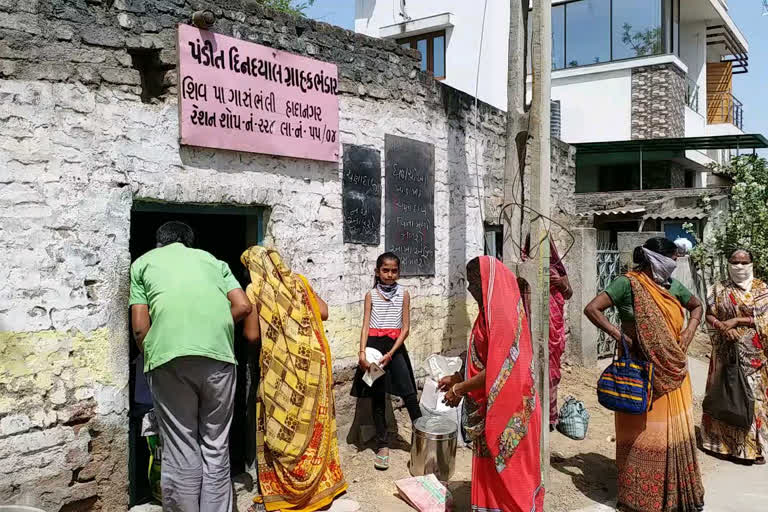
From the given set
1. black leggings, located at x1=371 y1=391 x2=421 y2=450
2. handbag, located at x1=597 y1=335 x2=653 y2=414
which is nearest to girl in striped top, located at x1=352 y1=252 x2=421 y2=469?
black leggings, located at x1=371 y1=391 x2=421 y2=450

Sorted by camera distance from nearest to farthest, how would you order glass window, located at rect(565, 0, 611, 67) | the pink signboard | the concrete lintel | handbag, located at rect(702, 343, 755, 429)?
1. the pink signboard
2. handbag, located at rect(702, 343, 755, 429)
3. glass window, located at rect(565, 0, 611, 67)
4. the concrete lintel

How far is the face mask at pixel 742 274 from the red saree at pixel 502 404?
287 cm

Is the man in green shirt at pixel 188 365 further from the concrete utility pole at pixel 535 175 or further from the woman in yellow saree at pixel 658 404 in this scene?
the woman in yellow saree at pixel 658 404

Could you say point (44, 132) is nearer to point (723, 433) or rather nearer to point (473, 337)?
point (473, 337)

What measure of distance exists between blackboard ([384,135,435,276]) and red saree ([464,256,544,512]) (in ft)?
7.87

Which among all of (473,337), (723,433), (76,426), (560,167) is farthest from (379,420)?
(560,167)

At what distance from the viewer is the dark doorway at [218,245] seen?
4332 mm

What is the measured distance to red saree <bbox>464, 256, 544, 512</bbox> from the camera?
3275mm

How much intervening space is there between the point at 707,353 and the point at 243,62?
9182 mm

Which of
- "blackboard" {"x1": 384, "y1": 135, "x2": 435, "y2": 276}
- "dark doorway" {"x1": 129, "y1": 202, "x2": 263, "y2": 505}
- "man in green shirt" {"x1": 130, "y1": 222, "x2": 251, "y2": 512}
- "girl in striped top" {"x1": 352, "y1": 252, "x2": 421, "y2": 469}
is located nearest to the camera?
"man in green shirt" {"x1": 130, "y1": 222, "x2": 251, "y2": 512}

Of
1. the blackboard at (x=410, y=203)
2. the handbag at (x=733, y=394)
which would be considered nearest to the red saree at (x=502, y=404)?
the blackboard at (x=410, y=203)

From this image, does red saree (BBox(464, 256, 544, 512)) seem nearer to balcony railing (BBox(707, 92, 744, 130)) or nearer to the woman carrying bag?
the woman carrying bag

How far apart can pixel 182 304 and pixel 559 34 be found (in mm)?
16462

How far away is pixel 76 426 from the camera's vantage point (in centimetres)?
365
